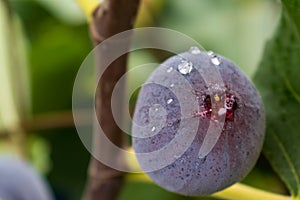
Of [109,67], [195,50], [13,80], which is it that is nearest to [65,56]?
[13,80]

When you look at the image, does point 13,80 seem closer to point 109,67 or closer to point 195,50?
point 109,67

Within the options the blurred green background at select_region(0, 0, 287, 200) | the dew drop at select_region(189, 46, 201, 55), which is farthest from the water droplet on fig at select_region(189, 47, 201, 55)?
the blurred green background at select_region(0, 0, 287, 200)

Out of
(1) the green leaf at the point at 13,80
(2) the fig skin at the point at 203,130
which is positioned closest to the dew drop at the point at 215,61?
(2) the fig skin at the point at 203,130

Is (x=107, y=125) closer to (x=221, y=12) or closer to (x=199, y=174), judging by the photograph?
(x=199, y=174)

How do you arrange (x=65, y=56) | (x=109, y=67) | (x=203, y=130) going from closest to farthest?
(x=203, y=130) → (x=109, y=67) → (x=65, y=56)

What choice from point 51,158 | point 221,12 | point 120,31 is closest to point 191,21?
point 221,12

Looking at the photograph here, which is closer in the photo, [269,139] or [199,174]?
[199,174]
